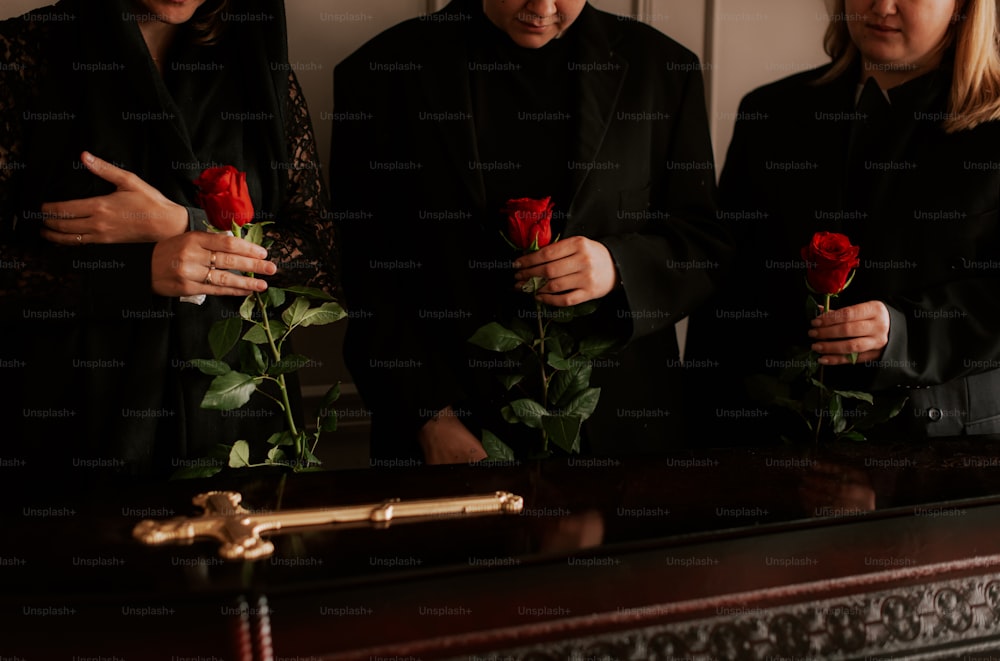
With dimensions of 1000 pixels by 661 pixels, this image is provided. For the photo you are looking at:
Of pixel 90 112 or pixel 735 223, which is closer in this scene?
pixel 90 112

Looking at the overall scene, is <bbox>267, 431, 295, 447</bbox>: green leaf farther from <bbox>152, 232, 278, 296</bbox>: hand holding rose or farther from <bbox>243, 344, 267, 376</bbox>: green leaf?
<bbox>152, 232, 278, 296</bbox>: hand holding rose

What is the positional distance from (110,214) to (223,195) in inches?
13.7

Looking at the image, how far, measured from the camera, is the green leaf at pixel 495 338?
1.60 meters

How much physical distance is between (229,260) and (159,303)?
217 mm

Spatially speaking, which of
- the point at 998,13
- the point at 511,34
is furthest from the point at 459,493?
the point at 998,13

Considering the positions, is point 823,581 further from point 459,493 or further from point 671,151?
point 671,151

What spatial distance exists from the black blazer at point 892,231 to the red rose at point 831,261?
24cm

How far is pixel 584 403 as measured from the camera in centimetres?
162

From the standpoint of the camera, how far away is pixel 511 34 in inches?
72.5

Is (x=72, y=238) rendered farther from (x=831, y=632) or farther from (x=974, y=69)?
(x=974, y=69)

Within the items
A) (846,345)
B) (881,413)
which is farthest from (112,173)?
(881,413)

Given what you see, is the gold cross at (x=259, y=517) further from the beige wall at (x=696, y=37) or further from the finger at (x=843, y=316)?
the beige wall at (x=696, y=37)

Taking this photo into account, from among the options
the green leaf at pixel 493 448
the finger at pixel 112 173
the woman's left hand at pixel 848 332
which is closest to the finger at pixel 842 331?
the woman's left hand at pixel 848 332

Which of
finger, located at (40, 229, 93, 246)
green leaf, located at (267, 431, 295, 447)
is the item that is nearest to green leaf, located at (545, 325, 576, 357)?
green leaf, located at (267, 431, 295, 447)
